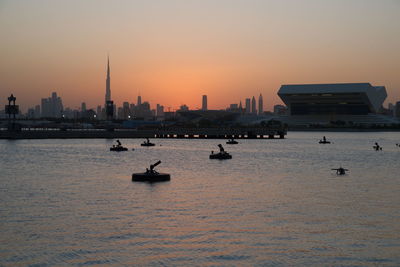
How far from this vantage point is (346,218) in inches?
1261

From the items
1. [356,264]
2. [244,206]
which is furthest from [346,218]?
[356,264]

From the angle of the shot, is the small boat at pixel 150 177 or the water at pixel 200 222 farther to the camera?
the small boat at pixel 150 177

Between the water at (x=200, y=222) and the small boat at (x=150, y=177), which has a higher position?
the small boat at (x=150, y=177)

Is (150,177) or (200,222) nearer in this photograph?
(200,222)

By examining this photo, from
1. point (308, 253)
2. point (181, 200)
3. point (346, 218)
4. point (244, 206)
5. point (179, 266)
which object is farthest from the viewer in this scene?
point (181, 200)

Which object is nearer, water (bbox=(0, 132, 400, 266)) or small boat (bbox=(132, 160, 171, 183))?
water (bbox=(0, 132, 400, 266))

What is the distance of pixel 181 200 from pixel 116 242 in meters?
14.5

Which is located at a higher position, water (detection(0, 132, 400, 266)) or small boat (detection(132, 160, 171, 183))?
small boat (detection(132, 160, 171, 183))

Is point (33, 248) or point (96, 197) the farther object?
point (96, 197)

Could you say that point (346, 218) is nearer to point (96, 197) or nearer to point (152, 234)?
point (152, 234)

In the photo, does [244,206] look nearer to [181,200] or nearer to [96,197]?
[181,200]

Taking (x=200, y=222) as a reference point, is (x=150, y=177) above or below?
→ above

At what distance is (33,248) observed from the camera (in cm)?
2434

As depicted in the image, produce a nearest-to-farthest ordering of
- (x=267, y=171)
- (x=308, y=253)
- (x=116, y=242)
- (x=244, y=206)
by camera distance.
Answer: (x=308, y=253), (x=116, y=242), (x=244, y=206), (x=267, y=171)
